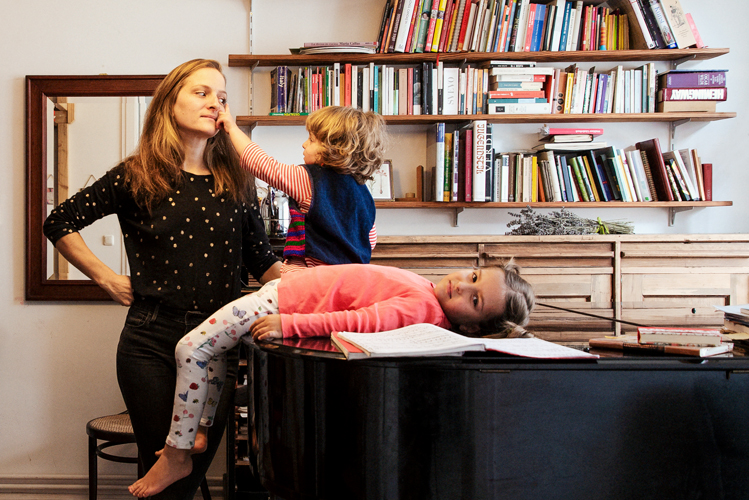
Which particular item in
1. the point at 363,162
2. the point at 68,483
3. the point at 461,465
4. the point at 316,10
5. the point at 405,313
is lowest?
the point at 68,483

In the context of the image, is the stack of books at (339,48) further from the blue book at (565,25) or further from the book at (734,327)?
the book at (734,327)

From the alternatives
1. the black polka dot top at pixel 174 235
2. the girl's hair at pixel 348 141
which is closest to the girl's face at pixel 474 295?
the girl's hair at pixel 348 141

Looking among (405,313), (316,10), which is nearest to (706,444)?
(405,313)

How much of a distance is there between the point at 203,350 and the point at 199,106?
26.0 inches

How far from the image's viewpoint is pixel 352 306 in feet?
3.95

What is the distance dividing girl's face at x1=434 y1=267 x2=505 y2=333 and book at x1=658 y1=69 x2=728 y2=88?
2212mm

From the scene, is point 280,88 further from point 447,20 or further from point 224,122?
point 224,122

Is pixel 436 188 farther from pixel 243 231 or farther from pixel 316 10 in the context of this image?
pixel 243 231

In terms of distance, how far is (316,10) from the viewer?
3012 mm

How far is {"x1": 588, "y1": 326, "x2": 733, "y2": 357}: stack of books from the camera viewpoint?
39.8 inches

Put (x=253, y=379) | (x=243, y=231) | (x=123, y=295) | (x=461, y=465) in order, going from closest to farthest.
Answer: (x=461, y=465)
(x=253, y=379)
(x=123, y=295)
(x=243, y=231)

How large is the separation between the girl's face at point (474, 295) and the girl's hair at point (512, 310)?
0.05 ft

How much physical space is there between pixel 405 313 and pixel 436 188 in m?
1.74

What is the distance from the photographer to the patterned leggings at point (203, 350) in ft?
3.99
